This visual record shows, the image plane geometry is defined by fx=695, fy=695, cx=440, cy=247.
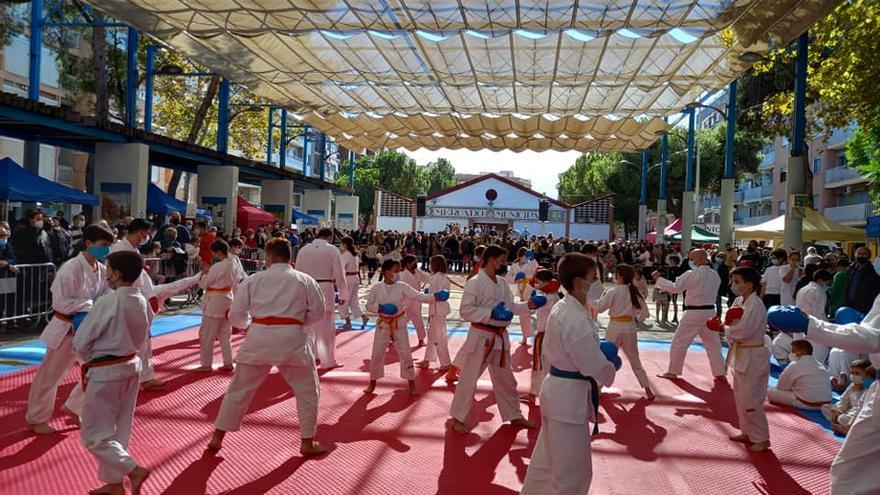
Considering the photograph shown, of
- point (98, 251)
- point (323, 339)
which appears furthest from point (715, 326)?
point (98, 251)

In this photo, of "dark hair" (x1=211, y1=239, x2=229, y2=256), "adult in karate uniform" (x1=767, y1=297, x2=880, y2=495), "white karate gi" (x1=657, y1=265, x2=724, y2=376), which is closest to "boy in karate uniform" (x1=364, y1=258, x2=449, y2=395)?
"dark hair" (x1=211, y1=239, x2=229, y2=256)

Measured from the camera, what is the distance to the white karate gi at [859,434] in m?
3.50

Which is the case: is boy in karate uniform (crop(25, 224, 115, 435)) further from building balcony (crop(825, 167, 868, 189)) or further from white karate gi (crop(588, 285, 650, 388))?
building balcony (crop(825, 167, 868, 189))

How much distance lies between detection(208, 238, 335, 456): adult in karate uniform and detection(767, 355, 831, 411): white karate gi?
200 inches

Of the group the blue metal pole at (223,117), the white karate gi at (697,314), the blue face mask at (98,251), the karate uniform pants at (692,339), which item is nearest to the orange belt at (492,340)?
the blue face mask at (98,251)

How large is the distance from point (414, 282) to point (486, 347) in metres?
4.29

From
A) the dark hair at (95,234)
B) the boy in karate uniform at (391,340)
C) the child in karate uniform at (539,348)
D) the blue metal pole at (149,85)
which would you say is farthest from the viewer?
the blue metal pole at (149,85)

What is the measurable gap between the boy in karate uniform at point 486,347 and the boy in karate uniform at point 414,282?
3331 mm

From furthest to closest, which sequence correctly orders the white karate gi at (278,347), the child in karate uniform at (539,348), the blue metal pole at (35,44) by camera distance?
1. the blue metal pole at (35,44)
2. the child in karate uniform at (539,348)
3. the white karate gi at (278,347)

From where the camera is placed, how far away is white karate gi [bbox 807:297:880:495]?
3504mm

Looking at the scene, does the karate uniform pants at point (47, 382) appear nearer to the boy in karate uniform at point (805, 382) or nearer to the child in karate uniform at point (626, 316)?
the child in karate uniform at point (626, 316)

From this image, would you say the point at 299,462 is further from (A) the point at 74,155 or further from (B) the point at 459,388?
(A) the point at 74,155

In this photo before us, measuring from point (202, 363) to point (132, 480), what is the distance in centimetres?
383

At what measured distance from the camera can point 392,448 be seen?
218 inches
